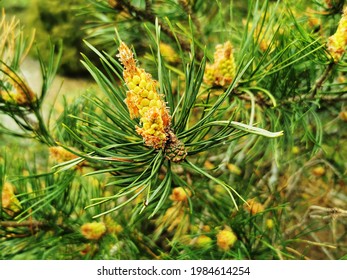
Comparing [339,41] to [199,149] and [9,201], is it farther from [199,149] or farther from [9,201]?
[9,201]

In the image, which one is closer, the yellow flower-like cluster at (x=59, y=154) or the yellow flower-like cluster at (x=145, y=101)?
the yellow flower-like cluster at (x=145, y=101)

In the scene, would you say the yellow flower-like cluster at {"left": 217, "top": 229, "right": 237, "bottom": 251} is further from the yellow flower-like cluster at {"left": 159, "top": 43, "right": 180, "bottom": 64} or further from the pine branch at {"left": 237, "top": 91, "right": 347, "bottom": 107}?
the yellow flower-like cluster at {"left": 159, "top": 43, "right": 180, "bottom": 64}

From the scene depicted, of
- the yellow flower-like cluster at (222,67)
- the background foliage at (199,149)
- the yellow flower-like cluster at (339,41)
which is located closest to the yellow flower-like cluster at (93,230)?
the background foliage at (199,149)

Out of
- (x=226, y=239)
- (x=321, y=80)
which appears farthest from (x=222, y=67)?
(x=226, y=239)

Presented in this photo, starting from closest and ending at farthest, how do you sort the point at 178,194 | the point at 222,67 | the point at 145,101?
the point at 145,101, the point at 222,67, the point at 178,194

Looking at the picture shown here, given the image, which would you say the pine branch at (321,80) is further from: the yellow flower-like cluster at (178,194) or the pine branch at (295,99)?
the yellow flower-like cluster at (178,194)

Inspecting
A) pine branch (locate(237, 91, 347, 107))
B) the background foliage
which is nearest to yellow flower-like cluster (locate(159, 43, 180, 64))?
the background foliage

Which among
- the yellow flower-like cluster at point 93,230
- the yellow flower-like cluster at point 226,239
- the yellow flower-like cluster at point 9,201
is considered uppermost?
the yellow flower-like cluster at point 9,201
